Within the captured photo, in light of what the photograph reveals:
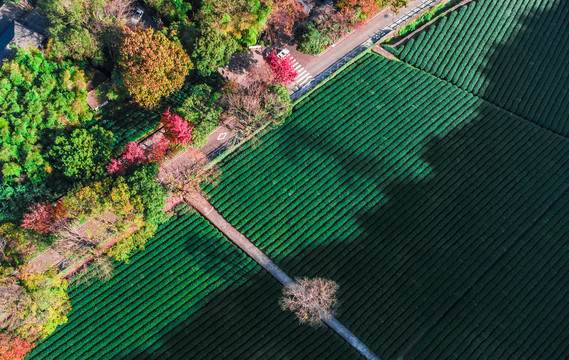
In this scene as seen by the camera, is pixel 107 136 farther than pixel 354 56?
No

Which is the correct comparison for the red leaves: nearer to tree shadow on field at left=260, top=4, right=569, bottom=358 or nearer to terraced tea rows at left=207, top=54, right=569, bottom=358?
terraced tea rows at left=207, top=54, right=569, bottom=358

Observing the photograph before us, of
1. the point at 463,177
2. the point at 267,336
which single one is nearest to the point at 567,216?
the point at 463,177

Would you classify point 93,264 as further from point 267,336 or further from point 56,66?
point 56,66

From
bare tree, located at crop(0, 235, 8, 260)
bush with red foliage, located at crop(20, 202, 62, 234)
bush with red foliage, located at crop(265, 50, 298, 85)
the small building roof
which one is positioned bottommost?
bare tree, located at crop(0, 235, 8, 260)

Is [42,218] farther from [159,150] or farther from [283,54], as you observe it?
[283,54]

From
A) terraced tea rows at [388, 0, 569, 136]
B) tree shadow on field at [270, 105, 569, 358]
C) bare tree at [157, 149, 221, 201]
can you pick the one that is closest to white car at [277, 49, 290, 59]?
tree shadow on field at [270, 105, 569, 358]

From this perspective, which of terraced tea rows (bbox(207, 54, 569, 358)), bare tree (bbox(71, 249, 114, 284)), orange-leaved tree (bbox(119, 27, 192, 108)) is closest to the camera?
terraced tea rows (bbox(207, 54, 569, 358))

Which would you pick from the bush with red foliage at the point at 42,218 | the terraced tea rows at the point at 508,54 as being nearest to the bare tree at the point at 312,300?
the bush with red foliage at the point at 42,218
